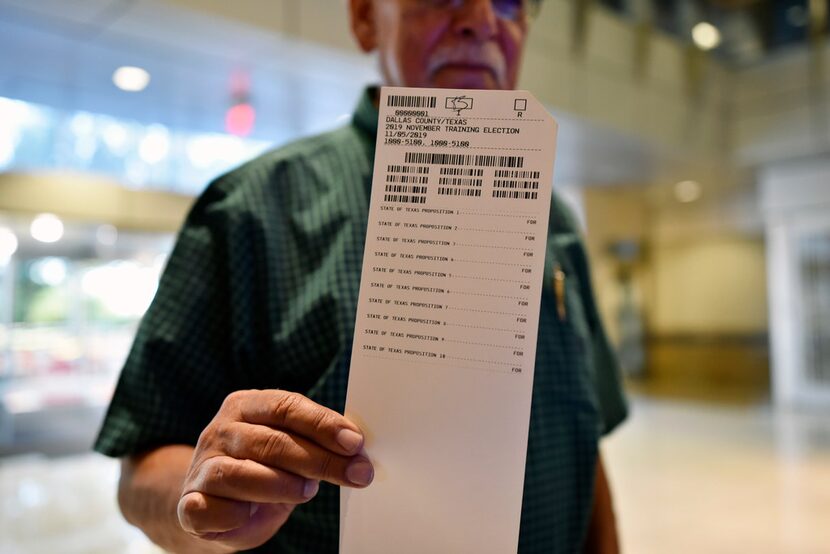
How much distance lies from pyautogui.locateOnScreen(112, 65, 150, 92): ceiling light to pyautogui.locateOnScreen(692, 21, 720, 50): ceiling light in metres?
4.23

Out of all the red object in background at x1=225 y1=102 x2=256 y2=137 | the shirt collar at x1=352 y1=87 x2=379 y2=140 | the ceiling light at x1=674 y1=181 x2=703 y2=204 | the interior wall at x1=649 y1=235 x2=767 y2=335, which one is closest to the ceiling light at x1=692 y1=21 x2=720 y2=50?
the ceiling light at x1=674 y1=181 x2=703 y2=204

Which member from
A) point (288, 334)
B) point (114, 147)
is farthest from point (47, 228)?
point (288, 334)

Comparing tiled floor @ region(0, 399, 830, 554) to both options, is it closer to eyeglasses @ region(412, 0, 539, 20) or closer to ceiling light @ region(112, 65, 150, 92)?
ceiling light @ region(112, 65, 150, 92)

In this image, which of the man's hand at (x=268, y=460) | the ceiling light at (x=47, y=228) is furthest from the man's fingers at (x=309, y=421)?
the ceiling light at (x=47, y=228)

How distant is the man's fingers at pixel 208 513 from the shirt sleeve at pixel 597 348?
631mm

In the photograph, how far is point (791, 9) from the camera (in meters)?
5.46

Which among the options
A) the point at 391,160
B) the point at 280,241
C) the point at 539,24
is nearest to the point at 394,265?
the point at 391,160

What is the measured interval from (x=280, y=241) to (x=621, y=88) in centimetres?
466

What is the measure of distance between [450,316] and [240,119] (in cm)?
434

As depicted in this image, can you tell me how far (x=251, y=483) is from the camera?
1.41ft

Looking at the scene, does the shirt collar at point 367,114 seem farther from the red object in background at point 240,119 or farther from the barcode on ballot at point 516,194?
Result: the red object in background at point 240,119

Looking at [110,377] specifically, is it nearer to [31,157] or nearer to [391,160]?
[31,157]

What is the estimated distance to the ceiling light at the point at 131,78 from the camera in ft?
12.2

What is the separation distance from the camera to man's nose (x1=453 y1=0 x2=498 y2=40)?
2.19 feet
